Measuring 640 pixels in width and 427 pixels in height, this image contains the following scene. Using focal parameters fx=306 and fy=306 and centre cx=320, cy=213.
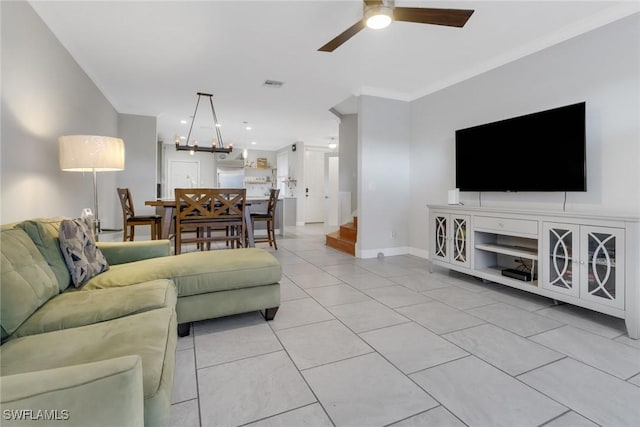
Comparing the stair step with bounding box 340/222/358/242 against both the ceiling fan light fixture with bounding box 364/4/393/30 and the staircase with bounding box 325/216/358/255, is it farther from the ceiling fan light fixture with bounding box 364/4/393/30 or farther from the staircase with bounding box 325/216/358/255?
the ceiling fan light fixture with bounding box 364/4/393/30

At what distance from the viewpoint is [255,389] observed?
58.3 inches

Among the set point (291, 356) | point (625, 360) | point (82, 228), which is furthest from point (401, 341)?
point (82, 228)

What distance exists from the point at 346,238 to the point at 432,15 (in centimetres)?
359

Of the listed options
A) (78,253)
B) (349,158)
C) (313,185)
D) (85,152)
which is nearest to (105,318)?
(78,253)

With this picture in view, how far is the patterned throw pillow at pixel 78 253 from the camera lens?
1693 mm

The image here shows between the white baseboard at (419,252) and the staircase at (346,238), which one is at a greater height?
the staircase at (346,238)

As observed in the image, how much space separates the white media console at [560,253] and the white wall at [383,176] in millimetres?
1248

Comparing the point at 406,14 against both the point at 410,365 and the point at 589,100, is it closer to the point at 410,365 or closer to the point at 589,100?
the point at 589,100

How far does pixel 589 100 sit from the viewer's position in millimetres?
2652

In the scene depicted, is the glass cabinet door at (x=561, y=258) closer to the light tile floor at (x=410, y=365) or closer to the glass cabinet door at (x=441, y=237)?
the light tile floor at (x=410, y=365)

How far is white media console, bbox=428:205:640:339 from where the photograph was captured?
2014mm

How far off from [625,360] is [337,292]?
198 cm

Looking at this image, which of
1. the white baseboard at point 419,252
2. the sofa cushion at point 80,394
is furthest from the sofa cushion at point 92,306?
the white baseboard at point 419,252

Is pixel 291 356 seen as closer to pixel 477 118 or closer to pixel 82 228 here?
pixel 82 228
